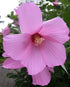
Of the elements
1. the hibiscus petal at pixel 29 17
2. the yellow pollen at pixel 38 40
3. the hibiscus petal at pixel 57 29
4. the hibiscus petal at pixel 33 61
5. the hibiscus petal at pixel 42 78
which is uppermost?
the hibiscus petal at pixel 29 17

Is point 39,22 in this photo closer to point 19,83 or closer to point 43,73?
point 43,73

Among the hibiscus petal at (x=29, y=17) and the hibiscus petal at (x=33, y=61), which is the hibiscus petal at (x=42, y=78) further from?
the hibiscus petal at (x=29, y=17)

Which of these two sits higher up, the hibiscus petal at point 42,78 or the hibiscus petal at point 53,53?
the hibiscus petal at point 53,53

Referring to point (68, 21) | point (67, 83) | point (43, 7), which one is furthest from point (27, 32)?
point (43, 7)

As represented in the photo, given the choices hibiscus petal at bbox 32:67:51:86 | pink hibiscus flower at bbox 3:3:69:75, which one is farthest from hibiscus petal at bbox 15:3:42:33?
hibiscus petal at bbox 32:67:51:86

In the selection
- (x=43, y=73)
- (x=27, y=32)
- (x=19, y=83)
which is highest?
(x=27, y=32)

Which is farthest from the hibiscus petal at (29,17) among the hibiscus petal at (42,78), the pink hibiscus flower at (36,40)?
the hibiscus petal at (42,78)

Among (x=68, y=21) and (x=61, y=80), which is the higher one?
(x=68, y=21)
